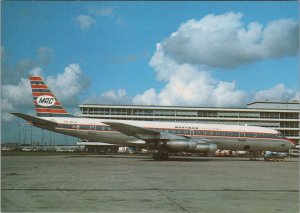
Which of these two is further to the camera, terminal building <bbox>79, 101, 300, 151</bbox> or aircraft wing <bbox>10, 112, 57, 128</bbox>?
terminal building <bbox>79, 101, 300, 151</bbox>

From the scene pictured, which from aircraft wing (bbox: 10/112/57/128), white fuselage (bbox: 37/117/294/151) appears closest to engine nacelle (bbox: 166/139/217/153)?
white fuselage (bbox: 37/117/294/151)

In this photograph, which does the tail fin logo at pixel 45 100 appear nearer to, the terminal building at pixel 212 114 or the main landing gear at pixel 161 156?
the main landing gear at pixel 161 156

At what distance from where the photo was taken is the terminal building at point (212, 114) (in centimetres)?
7681

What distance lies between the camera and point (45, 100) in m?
33.8

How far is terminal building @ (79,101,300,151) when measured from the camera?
76.8 m

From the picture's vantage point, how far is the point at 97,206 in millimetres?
7762

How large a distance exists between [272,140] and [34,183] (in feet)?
89.6

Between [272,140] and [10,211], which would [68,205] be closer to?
[10,211]

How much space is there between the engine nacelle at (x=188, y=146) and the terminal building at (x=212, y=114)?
48.1 metres

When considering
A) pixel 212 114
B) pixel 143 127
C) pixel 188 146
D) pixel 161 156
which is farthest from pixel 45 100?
pixel 212 114

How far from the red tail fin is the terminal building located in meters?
40.3

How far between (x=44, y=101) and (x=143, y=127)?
10489 mm

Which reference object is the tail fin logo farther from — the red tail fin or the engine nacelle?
the engine nacelle

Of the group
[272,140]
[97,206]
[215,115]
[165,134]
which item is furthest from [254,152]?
[215,115]
